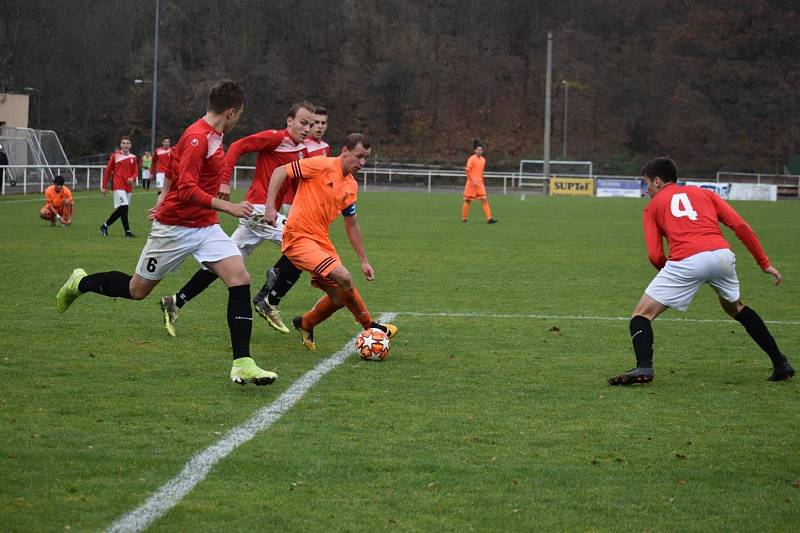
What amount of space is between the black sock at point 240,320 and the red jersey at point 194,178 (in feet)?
1.97

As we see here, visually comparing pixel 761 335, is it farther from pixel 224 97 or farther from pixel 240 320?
pixel 224 97

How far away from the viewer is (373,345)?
25.6 ft

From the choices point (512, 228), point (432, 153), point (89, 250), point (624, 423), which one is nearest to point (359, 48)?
point (432, 153)

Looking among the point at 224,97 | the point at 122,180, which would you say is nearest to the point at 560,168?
the point at 122,180

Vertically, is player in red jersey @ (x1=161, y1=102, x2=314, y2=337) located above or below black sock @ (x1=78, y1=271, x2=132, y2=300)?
above

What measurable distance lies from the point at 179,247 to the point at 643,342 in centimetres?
328

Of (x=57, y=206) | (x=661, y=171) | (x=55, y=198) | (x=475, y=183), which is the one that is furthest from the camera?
(x=475, y=183)

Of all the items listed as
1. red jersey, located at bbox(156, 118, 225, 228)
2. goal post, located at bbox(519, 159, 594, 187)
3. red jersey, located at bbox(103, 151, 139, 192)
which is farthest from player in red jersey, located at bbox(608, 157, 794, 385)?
goal post, located at bbox(519, 159, 594, 187)

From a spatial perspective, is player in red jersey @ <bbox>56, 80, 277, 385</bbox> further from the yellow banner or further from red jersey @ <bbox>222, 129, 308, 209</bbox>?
the yellow banner

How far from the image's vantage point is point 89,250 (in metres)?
16.8

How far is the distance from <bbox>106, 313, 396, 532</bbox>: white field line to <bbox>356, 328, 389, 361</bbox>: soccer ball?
1.37 feet

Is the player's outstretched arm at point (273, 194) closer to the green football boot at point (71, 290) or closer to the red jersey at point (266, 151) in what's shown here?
the green football boot at point (71, 290)

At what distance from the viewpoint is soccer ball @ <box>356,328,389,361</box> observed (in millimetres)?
7805

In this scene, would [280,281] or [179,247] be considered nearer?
[179,247]
